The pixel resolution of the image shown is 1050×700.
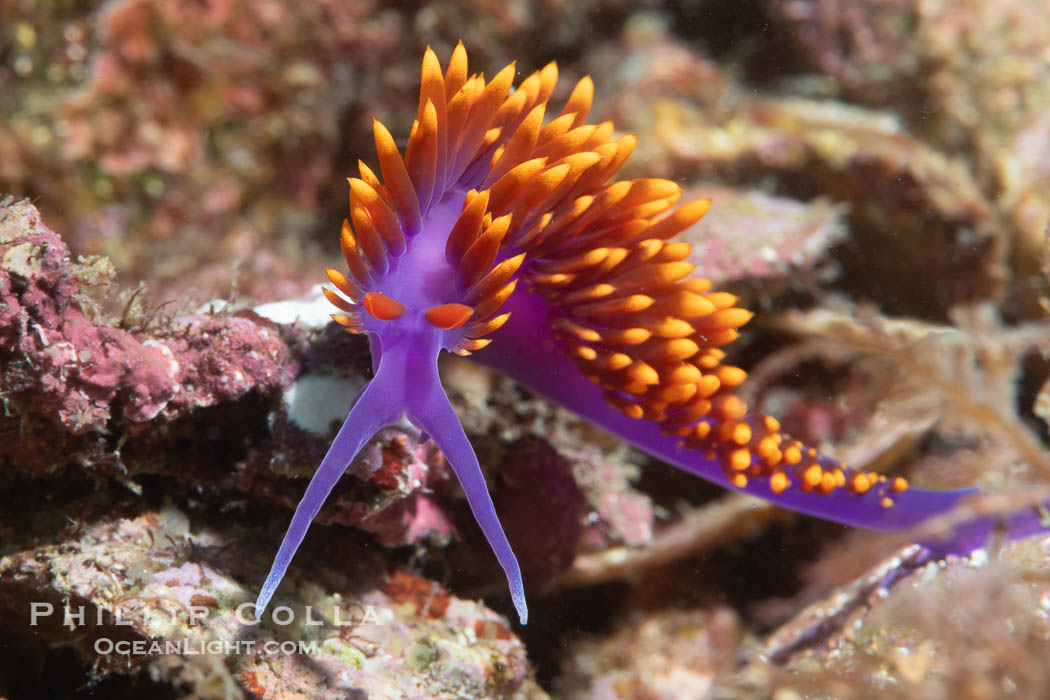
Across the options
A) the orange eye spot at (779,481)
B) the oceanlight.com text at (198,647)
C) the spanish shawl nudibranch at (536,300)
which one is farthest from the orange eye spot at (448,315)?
the orange eye spot at (779,481)

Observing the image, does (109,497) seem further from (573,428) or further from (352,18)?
(352,18)

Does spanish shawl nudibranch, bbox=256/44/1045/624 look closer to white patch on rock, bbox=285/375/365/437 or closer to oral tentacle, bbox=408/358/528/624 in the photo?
oral tentacle, bbox=408/358/528/624

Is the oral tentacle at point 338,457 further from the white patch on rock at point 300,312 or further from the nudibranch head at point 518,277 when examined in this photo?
the white patch on rock at point 300,312

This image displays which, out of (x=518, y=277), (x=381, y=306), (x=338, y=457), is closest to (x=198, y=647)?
(x=338, y=457)


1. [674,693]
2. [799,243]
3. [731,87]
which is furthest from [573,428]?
[731,87]

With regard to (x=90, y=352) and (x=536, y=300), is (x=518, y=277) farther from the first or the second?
(x=90, y=352)

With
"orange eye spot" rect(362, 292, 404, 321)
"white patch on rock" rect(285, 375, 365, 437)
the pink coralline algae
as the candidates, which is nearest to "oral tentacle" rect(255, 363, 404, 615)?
"orange eye spot" rect(362, 292, 404, 321)
